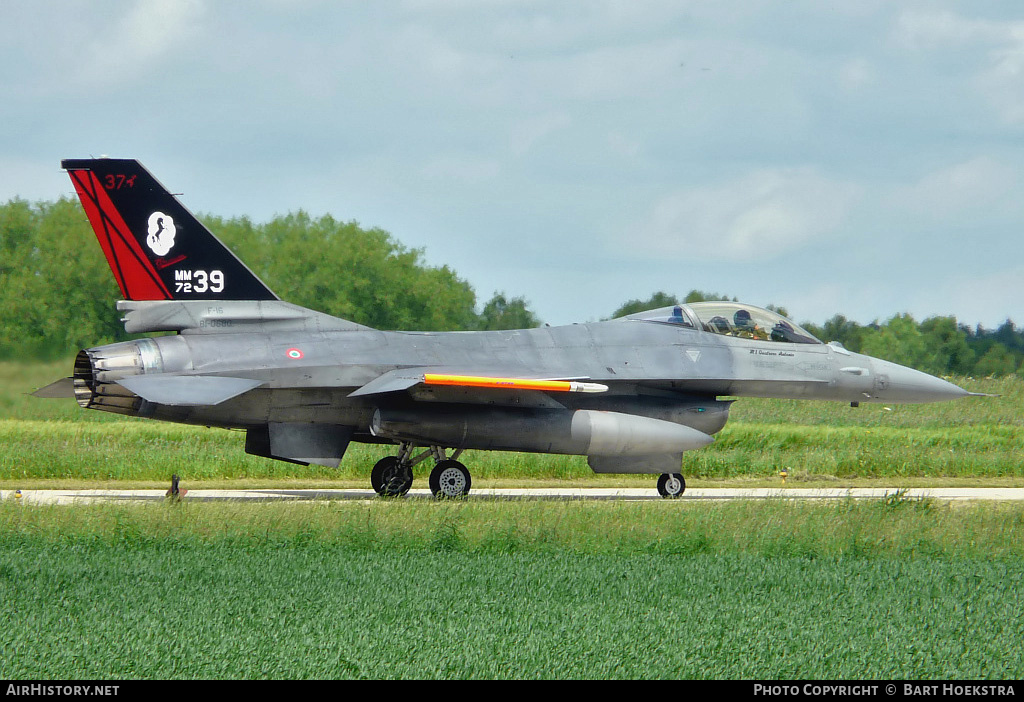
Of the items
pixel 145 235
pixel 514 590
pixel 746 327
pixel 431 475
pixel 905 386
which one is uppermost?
pixel 145 235

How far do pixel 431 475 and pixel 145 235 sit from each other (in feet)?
17.3

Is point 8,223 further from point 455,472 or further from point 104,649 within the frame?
point 104,649

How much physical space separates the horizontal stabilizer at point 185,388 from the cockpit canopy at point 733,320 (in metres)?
6.42

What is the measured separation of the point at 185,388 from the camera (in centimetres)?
1391

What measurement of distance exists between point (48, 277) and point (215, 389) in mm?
17469

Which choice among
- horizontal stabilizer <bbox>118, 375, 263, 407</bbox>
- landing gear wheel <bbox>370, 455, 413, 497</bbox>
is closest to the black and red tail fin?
horizontal stabilizer <bbox>118, 375, 263, 407</bbox>

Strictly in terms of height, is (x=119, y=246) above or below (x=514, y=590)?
above

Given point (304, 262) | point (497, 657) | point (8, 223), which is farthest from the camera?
point (304, 262)

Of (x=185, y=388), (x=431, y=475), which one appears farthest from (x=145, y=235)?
(x=431, y=475)

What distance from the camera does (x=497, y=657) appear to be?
6.18 metres

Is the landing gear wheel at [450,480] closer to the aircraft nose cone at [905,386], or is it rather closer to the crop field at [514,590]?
the crop field at [514,590]

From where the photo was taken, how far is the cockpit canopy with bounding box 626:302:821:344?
55.2ft

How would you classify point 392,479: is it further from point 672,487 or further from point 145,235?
point 145,235

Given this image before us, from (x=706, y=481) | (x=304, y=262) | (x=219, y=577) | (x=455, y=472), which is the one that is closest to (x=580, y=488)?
(x=706, y=481)
